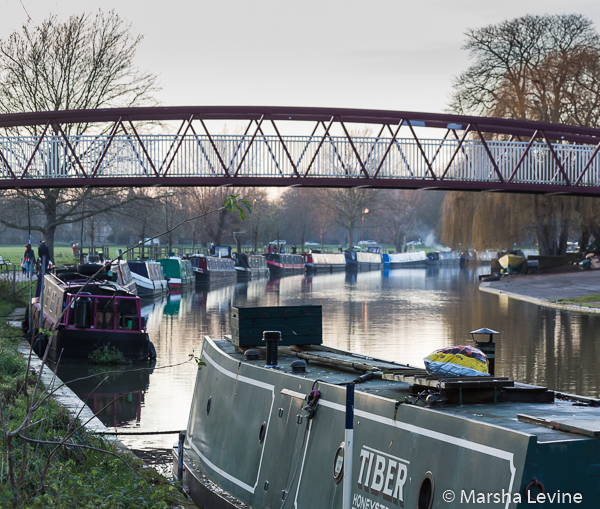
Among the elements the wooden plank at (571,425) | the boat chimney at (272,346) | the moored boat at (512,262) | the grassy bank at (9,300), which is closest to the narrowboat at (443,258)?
the moored boat at (512,262)

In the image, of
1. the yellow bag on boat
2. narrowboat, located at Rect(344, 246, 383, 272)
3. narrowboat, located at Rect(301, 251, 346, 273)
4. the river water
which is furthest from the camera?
narrowboat, located at Rect(344, 246, 383, 272)

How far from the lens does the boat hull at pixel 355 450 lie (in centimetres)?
554

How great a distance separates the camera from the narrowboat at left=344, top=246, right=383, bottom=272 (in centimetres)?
9394

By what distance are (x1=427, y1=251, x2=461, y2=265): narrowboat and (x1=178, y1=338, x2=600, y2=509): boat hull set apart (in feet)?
335

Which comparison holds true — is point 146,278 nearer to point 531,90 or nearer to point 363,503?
point 531,90

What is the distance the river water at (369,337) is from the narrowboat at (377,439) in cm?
126

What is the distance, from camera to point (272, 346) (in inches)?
384

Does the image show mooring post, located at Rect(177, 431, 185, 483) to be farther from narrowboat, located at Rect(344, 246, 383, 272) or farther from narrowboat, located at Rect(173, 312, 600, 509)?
narrowboat, located at Rect(344, 246, 383, 272)

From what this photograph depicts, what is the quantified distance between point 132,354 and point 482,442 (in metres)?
17.4

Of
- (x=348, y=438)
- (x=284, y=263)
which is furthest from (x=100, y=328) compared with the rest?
(x=284, y=263)

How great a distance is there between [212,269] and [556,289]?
27.9 metres

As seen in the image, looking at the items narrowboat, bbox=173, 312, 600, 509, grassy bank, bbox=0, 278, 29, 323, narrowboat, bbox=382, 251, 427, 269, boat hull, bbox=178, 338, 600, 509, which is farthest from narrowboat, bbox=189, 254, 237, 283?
narrowboat, bbox=173, 312, 600, 509

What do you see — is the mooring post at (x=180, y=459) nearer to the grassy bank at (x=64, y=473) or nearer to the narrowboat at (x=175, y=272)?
the grassy bank at (x=64, y=473)

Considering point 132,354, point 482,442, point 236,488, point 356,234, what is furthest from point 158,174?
point 356,234
